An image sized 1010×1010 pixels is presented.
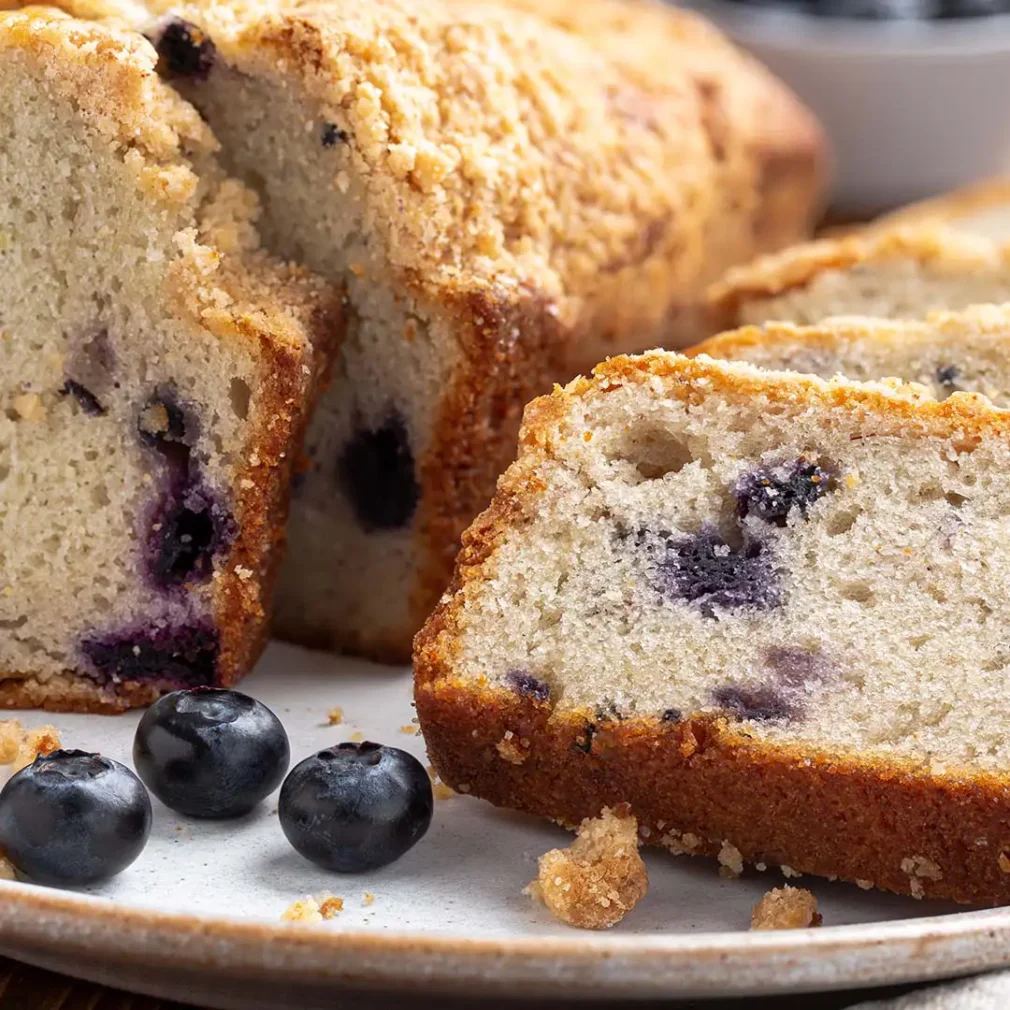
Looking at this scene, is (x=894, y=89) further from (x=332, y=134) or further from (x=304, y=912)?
(x=304, y=912)

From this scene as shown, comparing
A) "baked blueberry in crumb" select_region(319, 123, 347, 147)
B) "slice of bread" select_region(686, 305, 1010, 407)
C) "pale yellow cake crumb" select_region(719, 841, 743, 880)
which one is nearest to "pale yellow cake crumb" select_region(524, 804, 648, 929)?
"pale yellow cake crumb" select_region(719, 841, 743, 880)

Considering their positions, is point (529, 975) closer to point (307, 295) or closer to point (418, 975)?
point (418, 975)

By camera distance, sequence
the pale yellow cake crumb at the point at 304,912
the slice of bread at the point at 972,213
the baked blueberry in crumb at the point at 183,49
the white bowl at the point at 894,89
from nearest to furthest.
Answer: the pale yellow cake crumb at the point at 304,912 < the baked blueberry in crumb at the point at 183,49 < the slice of bread at the point at 972,213 < the white bowl at the point at 894,89

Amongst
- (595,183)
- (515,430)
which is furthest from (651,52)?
(515,430)

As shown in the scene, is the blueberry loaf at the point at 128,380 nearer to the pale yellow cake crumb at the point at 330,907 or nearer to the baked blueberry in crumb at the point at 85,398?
the baked blueberry in crumb at the point at 85,398

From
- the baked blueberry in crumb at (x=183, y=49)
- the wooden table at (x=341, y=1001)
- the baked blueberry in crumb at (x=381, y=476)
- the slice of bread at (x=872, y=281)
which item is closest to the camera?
the wooden table at (x=341, y=1001)

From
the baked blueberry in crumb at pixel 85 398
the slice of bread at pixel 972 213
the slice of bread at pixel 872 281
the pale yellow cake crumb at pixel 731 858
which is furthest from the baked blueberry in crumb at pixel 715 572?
the slice of bread at pixel 972 213

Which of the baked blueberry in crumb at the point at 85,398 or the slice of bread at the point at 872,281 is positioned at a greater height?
the slice of bread at the point at 872,281
